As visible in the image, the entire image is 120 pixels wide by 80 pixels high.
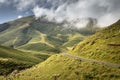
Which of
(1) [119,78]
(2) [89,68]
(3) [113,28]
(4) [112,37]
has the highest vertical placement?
(3) [113,28]

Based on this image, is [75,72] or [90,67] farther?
[90,67]

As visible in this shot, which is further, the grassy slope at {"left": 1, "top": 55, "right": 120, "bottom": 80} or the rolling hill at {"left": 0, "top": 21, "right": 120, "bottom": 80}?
the rolling hill at {"left": 0, "top": 21, "right": 120, "bottom": 80}

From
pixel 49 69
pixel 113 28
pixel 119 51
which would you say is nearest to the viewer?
pixel 119 51

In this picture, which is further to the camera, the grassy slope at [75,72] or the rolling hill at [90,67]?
the rolling hill at [90,67]

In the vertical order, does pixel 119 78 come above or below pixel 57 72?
below

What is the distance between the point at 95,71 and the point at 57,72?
25.7 m

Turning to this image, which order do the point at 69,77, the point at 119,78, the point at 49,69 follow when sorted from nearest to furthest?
the point at 119,78 → the point at 69,77 → the point at 49,69

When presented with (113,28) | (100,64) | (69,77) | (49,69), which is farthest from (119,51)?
(113,28)

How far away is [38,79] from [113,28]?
277 ft

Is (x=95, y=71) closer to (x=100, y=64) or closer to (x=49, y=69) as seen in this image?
(x=100, y=64)

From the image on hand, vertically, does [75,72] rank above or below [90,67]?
below

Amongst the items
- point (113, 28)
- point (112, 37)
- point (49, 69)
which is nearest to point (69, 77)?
point (49, 69)

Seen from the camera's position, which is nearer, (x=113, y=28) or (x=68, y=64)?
(x=68, y=64)

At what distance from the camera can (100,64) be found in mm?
112938
